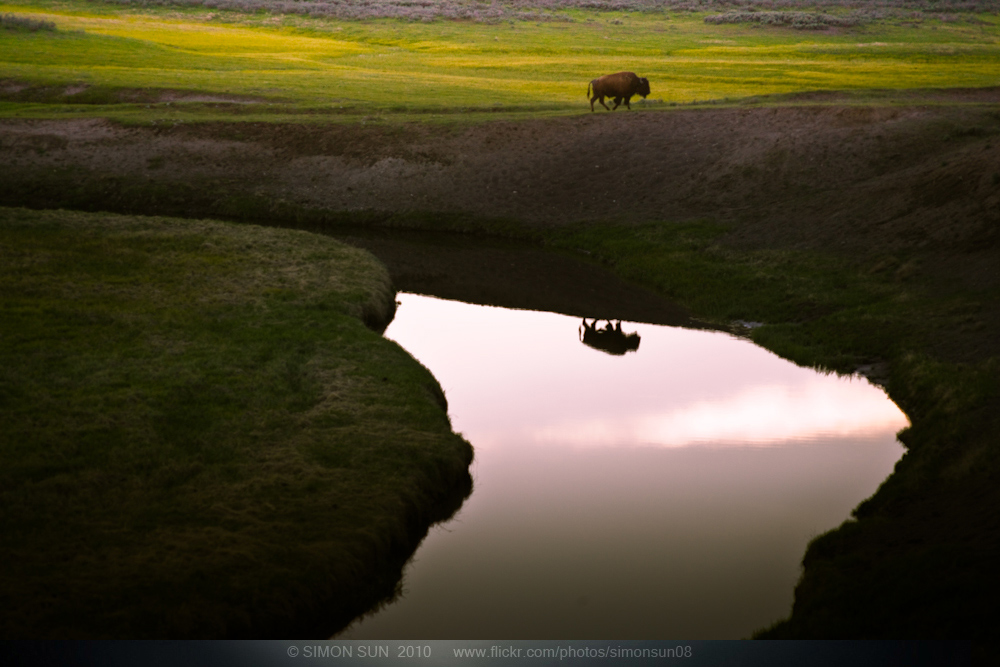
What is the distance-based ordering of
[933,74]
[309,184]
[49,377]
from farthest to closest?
[933,74]
[309,184]
[49,377]

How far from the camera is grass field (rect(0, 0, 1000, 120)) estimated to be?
48.0 metres

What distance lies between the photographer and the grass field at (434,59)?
157 feet

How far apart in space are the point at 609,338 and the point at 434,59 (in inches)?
2046

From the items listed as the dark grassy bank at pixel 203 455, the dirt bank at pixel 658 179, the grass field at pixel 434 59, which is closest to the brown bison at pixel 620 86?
the grass field at pixel 434 59

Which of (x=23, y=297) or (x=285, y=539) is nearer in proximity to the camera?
(x=285, y=539)

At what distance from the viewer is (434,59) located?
232 feet

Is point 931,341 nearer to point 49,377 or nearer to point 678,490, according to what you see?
point 678,490

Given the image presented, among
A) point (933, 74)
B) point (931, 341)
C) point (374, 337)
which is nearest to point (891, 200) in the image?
point (931, 341)

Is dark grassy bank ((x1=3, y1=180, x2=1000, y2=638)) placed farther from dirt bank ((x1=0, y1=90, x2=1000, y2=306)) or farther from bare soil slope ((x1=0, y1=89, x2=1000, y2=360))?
dirt bank ((x1=0, y1=90, x2=1000, y2=306))

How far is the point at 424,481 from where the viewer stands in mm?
13805

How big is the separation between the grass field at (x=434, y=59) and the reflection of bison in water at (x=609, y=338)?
62.0ft

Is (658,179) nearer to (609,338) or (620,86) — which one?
(620,86)

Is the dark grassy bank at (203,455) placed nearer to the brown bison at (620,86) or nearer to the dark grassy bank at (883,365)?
the dark grassy bank at (883,365)

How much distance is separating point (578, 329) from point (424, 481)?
10935 mm
